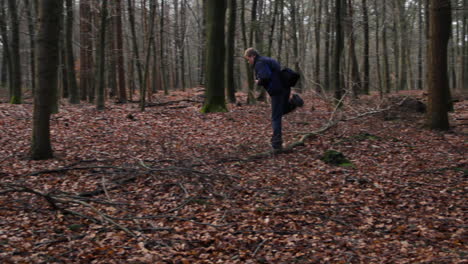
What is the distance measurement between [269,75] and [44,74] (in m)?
4.56

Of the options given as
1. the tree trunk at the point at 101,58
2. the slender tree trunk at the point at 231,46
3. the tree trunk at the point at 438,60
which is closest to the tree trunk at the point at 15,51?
the tree trunk at the point at 101,58

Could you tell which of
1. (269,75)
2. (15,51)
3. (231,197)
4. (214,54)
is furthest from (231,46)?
(231,197)

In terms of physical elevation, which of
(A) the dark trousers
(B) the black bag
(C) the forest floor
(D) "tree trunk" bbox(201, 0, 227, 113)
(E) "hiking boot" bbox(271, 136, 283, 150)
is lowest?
(C) the forest floor

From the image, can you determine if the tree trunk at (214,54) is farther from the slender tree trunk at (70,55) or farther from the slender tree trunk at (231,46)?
the slender tree trunk at (70,55)

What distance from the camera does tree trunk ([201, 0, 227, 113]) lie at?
1268cm

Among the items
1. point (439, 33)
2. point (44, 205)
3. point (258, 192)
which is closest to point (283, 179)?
point (258, 192)

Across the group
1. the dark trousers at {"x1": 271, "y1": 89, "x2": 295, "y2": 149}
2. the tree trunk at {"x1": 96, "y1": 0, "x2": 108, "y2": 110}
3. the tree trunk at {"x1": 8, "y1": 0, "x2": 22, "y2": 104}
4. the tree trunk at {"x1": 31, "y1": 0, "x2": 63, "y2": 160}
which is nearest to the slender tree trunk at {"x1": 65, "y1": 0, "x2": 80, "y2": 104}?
the tree trunk at {"x1": 8, "y1": 0, "x2": 22, "y2": 104}

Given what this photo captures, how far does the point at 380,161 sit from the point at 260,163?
2640 mm

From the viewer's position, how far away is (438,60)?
31.3 ft

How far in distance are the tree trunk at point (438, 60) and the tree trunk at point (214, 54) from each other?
6460 millimetres

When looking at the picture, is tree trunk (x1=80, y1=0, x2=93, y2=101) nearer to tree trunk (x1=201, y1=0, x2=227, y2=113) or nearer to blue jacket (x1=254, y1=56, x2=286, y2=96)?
tree trunk (x1=201, y1=0, x2=227, y2=113)

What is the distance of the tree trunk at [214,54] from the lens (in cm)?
1268

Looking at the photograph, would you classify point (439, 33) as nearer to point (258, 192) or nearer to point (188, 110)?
point (258, 192)

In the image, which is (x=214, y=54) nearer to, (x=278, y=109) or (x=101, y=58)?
(x=101, y=58)
